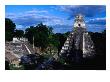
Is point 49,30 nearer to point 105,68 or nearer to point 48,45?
point 48,45

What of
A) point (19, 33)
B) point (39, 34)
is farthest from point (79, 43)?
point (19, 33)

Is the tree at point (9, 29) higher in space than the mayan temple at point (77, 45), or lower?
higher

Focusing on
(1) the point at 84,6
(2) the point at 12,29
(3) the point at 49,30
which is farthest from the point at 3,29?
(1) the point at 84,6

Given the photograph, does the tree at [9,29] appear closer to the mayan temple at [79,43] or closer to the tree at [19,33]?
the tree at [19,33]

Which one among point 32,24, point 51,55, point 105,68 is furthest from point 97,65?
point 32,24

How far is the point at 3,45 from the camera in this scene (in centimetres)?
402

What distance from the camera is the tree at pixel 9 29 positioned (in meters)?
4.02

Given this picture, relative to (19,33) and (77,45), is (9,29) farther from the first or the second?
(77,45)

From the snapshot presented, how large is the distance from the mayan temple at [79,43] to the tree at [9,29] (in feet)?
1.46

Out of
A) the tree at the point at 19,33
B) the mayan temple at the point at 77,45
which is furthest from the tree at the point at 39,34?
the mayan temple at the point at 77,45
